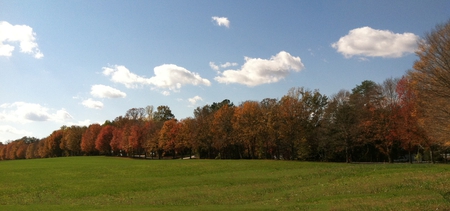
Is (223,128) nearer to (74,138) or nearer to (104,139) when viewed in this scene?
(104,139)

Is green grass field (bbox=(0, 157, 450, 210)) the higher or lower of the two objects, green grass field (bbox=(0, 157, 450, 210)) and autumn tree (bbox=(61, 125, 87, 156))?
the lower

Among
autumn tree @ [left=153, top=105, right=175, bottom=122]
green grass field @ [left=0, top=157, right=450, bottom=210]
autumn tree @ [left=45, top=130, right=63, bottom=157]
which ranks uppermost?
autumn tree @ [left=153, top=105, right=175, bottom=122]

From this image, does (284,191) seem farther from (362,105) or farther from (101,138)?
(101,138)

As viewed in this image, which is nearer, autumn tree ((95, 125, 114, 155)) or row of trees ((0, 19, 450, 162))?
row of trees ((0, 19, 450, 162))

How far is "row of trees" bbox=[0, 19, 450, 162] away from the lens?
29.7 meters

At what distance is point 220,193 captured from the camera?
27.0 m

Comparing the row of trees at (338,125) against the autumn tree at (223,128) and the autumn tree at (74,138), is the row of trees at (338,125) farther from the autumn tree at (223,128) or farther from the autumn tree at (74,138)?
the autumn tree at (74,138)

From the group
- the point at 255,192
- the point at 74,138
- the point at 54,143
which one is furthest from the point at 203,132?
the point at 54,143

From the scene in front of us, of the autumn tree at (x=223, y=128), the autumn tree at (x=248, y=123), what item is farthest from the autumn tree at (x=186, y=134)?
the autumn tree at (x=248, y=123)

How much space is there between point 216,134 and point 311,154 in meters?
20.2

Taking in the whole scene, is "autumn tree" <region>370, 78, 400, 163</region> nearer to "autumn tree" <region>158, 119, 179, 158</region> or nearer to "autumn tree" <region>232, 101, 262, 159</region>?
"autumn tree" <region>232, 101, 262, 159</region>

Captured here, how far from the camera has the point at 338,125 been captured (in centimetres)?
6131

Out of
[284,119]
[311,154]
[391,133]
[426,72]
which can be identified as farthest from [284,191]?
[311,154]

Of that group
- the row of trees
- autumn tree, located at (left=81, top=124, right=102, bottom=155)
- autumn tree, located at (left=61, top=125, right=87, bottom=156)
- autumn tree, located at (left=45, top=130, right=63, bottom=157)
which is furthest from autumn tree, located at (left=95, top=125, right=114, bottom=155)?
autumn tree, located at (left=45, top=130, right=63, bottom=157)
